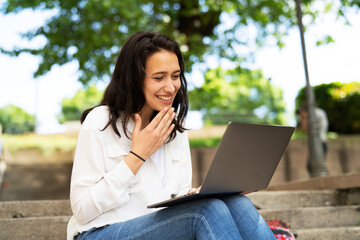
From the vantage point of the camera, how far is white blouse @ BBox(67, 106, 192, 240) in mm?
1969

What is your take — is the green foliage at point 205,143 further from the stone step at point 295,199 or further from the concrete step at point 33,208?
the concrete step at point 33,208

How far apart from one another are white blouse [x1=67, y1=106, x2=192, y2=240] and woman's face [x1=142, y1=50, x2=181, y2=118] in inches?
7.1

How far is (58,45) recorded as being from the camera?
738cm

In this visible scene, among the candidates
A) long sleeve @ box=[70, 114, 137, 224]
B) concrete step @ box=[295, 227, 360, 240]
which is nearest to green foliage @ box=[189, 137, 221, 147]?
concrete step @ box=[295, 227, 360, 240]

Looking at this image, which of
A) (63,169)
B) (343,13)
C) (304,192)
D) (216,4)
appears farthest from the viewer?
(63,169)

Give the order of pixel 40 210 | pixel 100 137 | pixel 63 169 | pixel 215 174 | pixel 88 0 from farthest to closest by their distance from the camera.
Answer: pixel 63 169
pixel 88 0
pixel 40 210
pixel 100 137
pixel 215 174

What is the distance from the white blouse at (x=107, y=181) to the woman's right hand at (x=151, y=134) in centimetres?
10

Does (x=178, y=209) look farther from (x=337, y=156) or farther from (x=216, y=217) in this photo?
(x=337, y=156)

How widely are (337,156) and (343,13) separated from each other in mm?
3952

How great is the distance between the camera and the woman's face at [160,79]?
2.29m

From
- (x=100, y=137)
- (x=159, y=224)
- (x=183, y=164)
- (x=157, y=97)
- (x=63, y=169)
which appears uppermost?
(x=157, y=97)

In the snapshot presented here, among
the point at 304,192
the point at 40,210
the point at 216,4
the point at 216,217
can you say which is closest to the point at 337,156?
the point at 216,4

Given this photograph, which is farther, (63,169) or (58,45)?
(63,169)

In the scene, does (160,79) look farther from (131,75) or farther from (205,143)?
(205,143)
